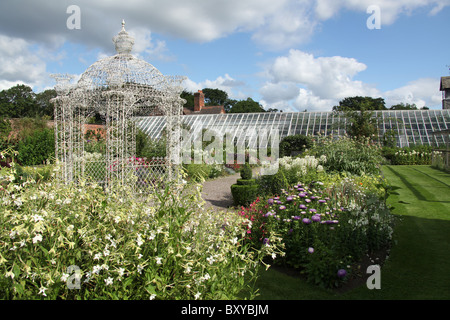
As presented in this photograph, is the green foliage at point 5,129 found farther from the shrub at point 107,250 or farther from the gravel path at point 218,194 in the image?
the shrub at point 107,250

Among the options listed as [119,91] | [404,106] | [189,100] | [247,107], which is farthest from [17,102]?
[404,106]

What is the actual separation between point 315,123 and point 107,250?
2257 centimetres

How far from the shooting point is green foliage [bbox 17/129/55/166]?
1652 centimetres

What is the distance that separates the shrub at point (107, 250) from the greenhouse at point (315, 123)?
19.0m

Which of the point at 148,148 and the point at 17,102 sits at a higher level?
the point at 17,102

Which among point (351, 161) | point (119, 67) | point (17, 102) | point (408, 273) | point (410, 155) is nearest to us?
point (408, 273)

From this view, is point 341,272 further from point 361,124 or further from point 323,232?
point 361,124

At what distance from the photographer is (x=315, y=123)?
23.2m

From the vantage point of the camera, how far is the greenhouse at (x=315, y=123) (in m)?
21.7

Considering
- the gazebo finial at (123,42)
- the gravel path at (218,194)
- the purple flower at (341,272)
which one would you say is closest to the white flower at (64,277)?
the purple flower at (341,272)

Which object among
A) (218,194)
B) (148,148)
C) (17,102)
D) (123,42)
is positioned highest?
(17,102)
